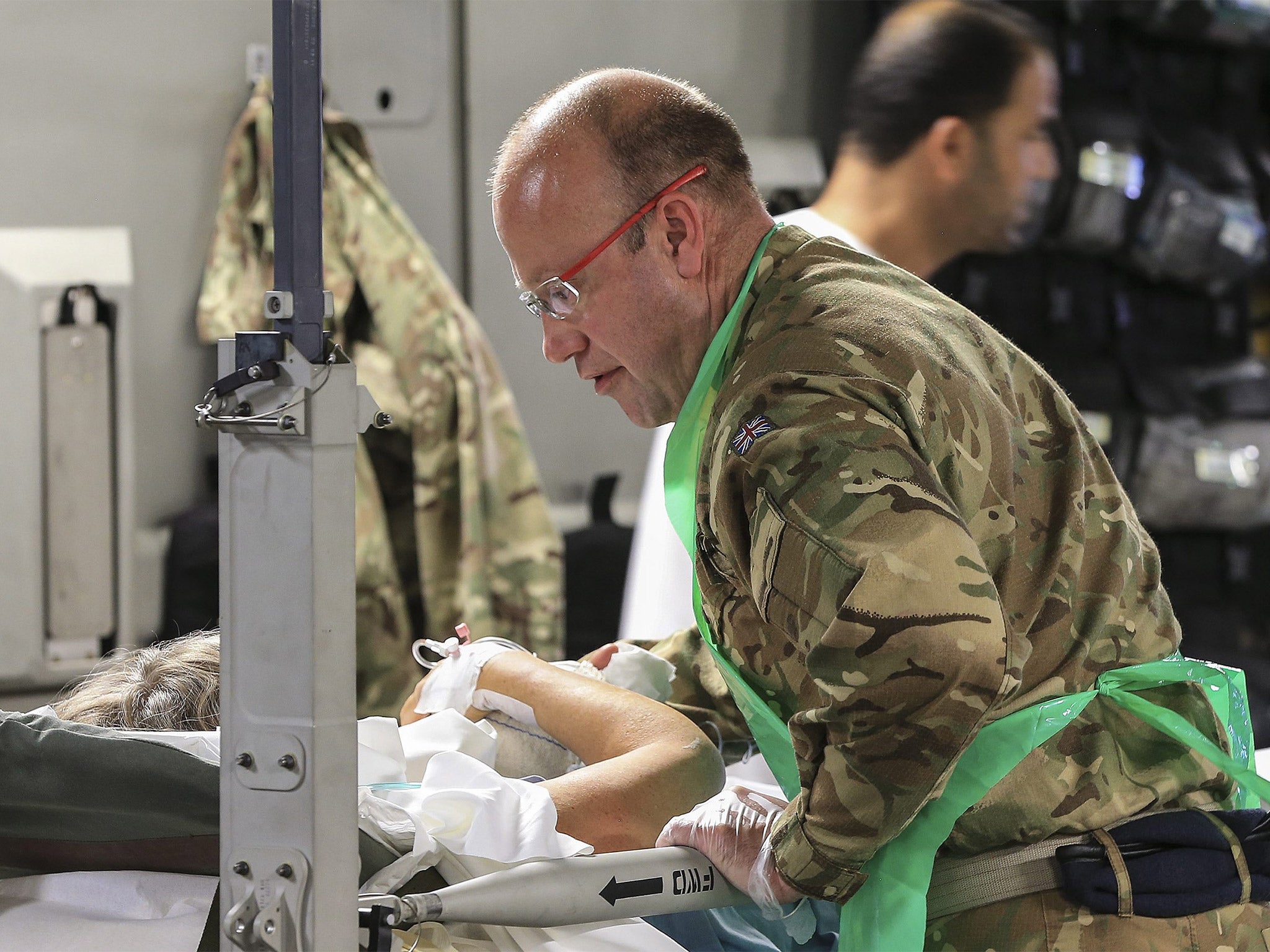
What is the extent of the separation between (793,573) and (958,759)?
0.69 ft

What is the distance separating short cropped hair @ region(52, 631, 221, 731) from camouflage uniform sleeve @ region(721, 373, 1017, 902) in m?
0.67

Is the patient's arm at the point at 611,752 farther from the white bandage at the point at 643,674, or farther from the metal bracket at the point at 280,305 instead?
the metal bracket at the point at 280,305

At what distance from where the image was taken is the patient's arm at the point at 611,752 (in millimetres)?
1403

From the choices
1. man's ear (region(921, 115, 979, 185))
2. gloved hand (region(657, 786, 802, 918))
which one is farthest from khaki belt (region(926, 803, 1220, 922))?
man's ear (region(921, 115, 979, 185))

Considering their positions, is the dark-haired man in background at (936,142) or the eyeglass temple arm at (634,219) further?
the dark-haired man in background at (936,142)

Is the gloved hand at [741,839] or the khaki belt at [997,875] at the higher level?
the gloved hand at [741,839]

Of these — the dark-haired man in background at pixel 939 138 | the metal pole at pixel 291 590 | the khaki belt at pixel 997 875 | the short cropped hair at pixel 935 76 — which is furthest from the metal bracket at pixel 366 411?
the short cropped hair at pixel 935 76

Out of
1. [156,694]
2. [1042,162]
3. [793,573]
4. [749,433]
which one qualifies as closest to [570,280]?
[749,433]

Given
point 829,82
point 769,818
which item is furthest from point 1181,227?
point 769,818

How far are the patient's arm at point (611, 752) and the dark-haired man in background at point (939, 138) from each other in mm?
1074

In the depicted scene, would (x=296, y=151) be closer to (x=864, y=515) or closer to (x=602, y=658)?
(x=864, y=515)

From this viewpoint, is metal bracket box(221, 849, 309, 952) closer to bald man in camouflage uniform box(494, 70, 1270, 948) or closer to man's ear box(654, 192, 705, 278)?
bald man in camouflage uniform box(494, 70, 1270, 948)

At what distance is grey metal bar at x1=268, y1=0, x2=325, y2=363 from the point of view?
0.85 metres

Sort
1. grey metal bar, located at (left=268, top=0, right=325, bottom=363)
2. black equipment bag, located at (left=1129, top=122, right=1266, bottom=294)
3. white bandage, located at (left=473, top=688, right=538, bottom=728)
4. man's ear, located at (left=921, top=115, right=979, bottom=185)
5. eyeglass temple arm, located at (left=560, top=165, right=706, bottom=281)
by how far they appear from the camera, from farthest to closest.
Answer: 1. black equipment bag, located at (left=1129, top=122, right=1266, bottom=294)
2. man's ear, located at (left=921, top=115, right=979, bottom=185)
3. white bandage, located at (left=473, top=688, right=538, bottom=728)
4. eyeglass temple arm, located at (left=560, top=165, right=706, bottom=281)
5. grey metal bar, located at (left=268, top=0, right=325, bottom=363)
